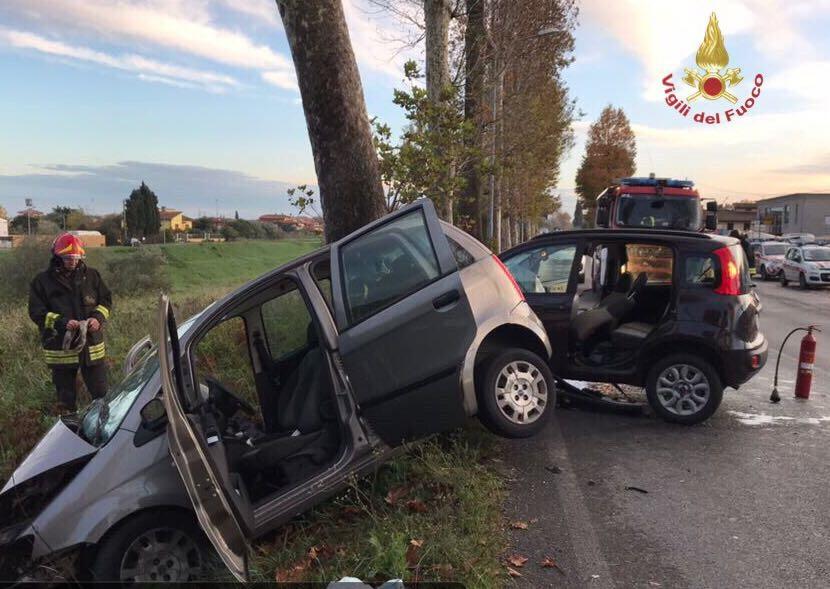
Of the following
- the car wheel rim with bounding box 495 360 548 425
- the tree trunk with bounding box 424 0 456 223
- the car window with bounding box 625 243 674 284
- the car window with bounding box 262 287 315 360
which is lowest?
the car wheel rim with bounding box 495 360 548 425

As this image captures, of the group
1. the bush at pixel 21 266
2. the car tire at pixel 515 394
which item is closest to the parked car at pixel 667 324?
the car tire at pixel 515 394

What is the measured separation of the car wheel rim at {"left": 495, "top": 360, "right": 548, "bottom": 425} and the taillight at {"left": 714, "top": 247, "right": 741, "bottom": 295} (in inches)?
91.9

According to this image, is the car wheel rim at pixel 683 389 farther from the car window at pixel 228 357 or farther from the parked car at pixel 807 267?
the parked car at pixel 807 267

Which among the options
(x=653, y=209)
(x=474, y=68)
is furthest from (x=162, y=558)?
(x=653, y=209)

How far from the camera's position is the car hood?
3.32m

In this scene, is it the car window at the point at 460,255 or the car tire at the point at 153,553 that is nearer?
the car tire at the point at 153,553

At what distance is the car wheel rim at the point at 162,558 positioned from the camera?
10.4 feet

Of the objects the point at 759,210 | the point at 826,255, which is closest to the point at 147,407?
the point at 826,255

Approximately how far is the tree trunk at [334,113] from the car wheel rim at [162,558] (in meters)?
4.42

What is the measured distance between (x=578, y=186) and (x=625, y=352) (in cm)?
6251

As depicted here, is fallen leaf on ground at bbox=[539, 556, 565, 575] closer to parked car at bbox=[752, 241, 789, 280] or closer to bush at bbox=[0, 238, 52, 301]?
bush at bbox=[0, 238, 52, 301]

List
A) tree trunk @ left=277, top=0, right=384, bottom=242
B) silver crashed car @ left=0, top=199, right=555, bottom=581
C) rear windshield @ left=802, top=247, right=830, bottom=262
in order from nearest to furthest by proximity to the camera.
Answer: silver crashed car @ left=0, top=199, right=555, bottom=581 < tree trunk @ left=277, top=0, right=384, bottom=242 < rear windshield @ left=802, top=247, right=830, bottom=262

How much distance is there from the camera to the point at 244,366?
6844mm

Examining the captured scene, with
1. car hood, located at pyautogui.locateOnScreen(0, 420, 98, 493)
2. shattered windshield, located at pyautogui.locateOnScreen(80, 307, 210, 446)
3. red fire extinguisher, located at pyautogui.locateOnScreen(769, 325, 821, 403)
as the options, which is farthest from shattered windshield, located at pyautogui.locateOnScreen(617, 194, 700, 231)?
car hood, located at pyautogui.locateOnScreen(0, 420, 98, 493)
